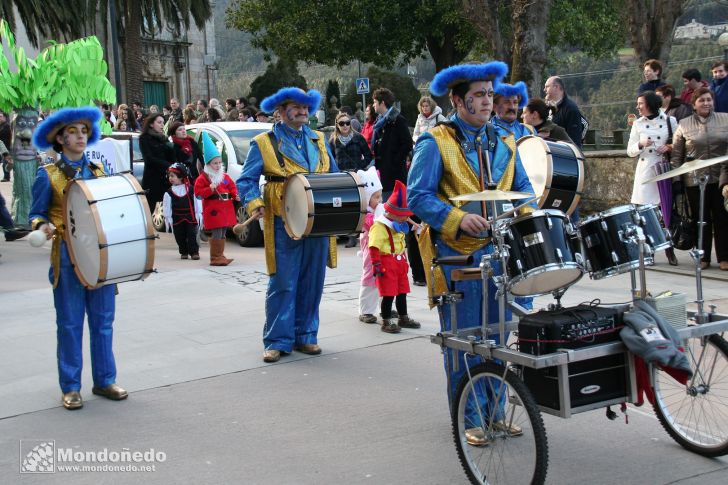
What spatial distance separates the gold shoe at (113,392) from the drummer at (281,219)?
1201 mm

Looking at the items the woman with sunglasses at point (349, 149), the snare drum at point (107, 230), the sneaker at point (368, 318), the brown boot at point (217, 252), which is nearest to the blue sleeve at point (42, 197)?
the snare drum at point (107, 230)

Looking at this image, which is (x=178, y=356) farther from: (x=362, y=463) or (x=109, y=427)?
(x=362, y=463)

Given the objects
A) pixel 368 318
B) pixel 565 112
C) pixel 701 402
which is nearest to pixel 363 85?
pixel 565 112

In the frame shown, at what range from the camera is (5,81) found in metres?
Result: 14.5

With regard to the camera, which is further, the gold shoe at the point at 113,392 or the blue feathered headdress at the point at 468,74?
the gold shoe at the point at 113,392

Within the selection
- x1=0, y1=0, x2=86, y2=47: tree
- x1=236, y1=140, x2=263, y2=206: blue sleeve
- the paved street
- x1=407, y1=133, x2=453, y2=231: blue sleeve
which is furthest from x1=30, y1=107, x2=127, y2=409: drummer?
x1=0, y1=0, x2=86, y2=47: tree

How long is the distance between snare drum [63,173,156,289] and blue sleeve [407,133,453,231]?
1.91 m

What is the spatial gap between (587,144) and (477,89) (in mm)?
20826

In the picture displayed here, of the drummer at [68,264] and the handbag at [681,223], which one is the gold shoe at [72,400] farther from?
the handbag at [681,223]

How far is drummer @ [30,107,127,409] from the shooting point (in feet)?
20.0

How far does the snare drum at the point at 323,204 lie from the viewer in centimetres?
686

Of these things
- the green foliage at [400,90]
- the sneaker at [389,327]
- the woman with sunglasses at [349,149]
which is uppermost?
the green foliage at [400,90]

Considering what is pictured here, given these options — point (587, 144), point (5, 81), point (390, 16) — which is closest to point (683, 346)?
point (5, 81)

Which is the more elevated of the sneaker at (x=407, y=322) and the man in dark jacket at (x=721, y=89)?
the man in dark jacket at (x=721, y=89)
